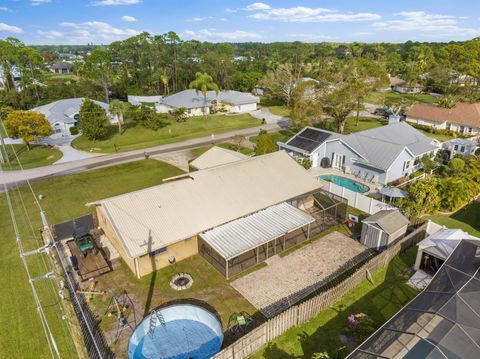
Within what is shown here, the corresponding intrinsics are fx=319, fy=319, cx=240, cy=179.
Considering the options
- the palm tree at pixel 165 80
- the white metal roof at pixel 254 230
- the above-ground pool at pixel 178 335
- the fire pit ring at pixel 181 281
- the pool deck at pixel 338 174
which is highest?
the palm tree at pixel 165 80

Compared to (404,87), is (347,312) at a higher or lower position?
lower

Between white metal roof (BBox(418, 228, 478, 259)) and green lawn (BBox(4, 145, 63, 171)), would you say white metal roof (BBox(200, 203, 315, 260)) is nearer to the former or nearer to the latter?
white metal roof (BBox(418, 228, 478, 259))

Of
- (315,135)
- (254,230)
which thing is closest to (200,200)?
(254,230)

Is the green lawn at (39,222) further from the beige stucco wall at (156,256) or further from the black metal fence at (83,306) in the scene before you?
the beige stucco wall at (156,256)

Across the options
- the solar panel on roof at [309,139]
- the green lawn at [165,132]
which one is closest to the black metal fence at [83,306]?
the green lawn at [165,132]

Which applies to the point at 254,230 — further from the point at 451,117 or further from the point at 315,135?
the point at 451,117
